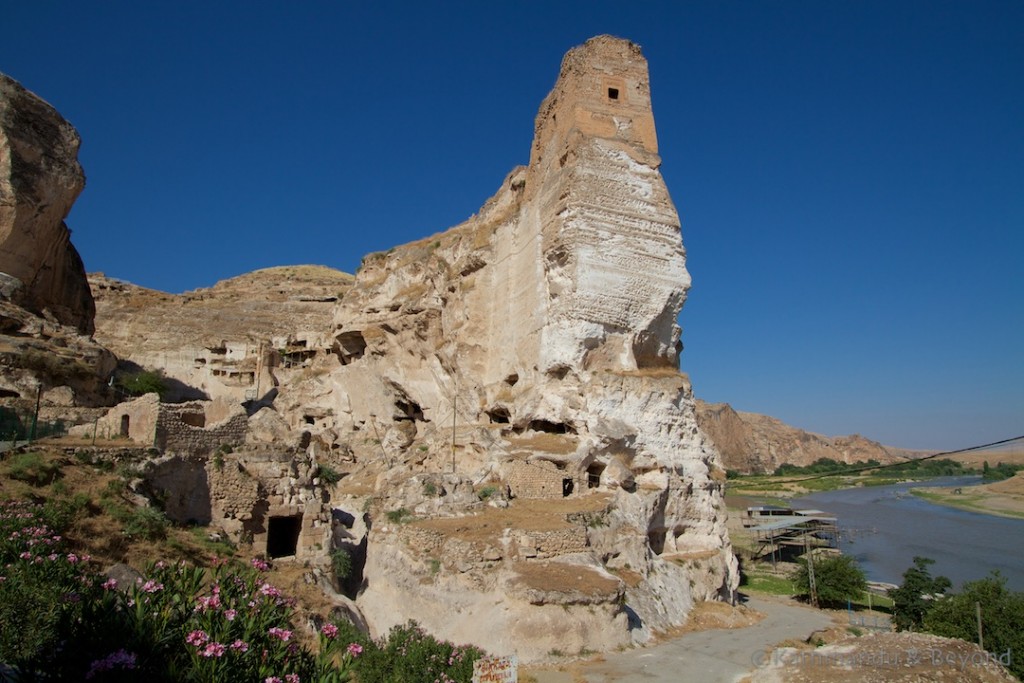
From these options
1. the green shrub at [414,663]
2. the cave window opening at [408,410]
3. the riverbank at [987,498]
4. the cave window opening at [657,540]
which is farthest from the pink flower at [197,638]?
the riverbank at [987,498]

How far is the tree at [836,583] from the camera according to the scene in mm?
19375

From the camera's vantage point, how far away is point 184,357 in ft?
116

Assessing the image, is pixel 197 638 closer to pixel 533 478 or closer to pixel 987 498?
pixel 533 478

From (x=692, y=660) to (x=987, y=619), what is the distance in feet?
25.1

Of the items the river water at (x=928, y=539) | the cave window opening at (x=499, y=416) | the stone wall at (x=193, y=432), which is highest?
the cave window opening at (x=499, y=416)

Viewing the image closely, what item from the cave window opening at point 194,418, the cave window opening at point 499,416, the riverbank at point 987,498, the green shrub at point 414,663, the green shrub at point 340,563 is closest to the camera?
the green shrub at point 414,663

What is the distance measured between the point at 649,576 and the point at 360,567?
651 cm

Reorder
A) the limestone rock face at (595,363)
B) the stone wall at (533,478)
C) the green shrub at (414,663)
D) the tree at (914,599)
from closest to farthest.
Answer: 1. the green shrub at (414,663)
2. the stone wall at (533,478)
3. the limestone rock face at (595,363)
4. the tree at (914,599)

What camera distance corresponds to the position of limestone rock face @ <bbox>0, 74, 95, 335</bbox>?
19625mm

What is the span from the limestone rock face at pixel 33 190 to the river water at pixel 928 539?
107ft

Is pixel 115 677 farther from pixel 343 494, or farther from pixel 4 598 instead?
pixel 343 494

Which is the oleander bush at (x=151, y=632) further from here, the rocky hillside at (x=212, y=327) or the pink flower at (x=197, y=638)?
the rocky hillside at (x=212, y=327)

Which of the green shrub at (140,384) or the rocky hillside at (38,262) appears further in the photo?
the green shrub at (140,384)

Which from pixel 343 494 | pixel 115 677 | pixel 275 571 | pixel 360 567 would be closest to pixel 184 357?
pixel 343 494
